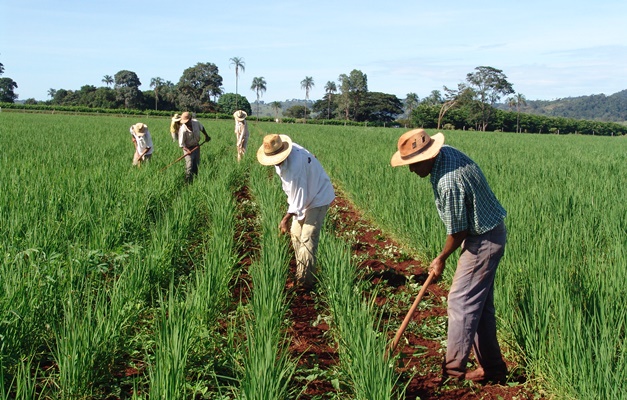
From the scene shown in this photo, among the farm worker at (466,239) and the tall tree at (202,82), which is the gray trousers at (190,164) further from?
the tall tree at (202,82)

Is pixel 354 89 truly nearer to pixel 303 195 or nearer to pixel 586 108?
pixel 303 195

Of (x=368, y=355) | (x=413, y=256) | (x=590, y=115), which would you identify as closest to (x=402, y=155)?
(x=368, y=355)

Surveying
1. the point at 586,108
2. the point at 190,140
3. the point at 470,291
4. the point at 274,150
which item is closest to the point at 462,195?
the point at 470,291

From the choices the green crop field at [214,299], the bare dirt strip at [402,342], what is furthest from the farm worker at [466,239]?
the green crop field at [214,299]

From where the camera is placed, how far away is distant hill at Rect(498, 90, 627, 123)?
168300 millimetres

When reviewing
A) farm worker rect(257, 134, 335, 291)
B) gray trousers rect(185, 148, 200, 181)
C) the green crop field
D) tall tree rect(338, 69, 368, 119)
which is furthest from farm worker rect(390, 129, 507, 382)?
tall tree rect(338, 69, 368, 119)

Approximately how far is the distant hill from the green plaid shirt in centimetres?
17542

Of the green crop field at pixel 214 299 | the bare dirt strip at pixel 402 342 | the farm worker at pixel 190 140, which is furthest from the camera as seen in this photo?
the farm worker at pixel 190 140

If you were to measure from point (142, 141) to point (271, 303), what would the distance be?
6113 millimetres

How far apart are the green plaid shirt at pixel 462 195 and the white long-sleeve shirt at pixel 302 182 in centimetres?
149

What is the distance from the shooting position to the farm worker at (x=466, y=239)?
2.54 metres

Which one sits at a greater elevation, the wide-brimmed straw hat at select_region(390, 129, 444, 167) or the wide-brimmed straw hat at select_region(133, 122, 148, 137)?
the wide-brimmed straw hat at select_region(133, 122, 148, 137)

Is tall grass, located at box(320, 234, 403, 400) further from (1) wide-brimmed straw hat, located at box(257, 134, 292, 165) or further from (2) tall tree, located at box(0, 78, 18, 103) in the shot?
(2) tall tree, located at box(0, 78, 18, 103)

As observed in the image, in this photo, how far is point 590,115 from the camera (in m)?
173
